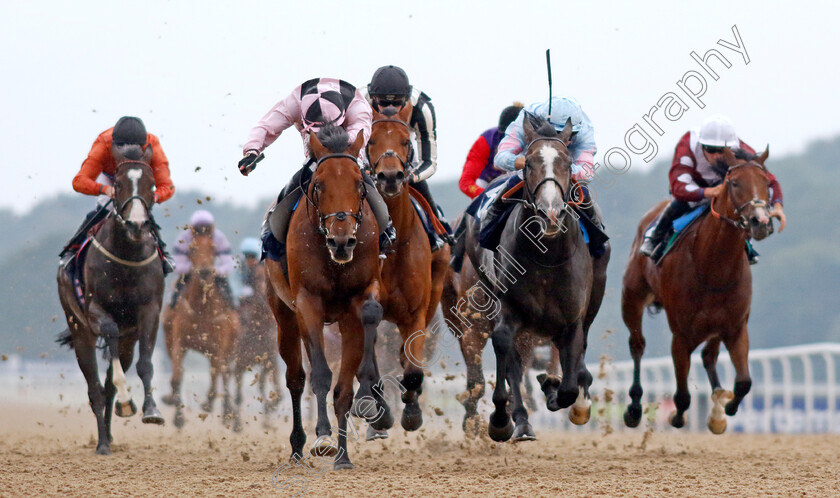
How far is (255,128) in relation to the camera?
23.3 ft

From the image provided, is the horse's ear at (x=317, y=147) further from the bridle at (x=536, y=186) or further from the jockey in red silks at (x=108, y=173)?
the jockey in red silks at (x=108, y=173)

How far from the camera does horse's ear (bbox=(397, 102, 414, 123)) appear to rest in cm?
690

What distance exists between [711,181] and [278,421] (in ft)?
29.7

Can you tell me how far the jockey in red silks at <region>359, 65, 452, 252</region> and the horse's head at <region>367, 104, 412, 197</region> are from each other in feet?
1.07

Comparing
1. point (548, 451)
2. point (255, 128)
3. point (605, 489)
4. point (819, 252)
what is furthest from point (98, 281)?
point (819, 252)

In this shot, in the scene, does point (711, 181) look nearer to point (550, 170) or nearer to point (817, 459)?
point (817, 459)

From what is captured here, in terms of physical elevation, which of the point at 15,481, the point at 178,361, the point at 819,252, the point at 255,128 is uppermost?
the point at 819,252

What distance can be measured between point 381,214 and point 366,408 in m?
1.12

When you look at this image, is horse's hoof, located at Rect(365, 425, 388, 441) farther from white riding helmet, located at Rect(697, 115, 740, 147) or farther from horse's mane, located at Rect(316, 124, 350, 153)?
white riding helmet, located at Rect(697, 115, 740, 147)

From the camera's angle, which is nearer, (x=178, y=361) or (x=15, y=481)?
(x=15, y=481)

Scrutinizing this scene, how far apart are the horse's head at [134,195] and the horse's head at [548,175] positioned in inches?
122

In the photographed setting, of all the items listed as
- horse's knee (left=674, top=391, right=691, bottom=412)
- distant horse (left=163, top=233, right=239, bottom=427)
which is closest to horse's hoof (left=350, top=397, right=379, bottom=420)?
horse's knee (left=674, top=391, right=691, bottom=412)

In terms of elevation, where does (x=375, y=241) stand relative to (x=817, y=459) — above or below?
above

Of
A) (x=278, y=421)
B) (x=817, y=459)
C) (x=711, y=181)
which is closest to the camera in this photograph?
(x=817, y=459)
